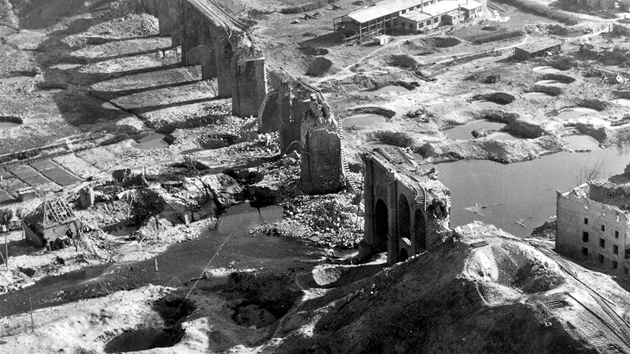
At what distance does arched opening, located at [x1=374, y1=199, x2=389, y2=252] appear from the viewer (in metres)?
54.0

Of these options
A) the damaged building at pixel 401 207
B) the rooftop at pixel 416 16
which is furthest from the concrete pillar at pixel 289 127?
the rooftop at pixel 416 16

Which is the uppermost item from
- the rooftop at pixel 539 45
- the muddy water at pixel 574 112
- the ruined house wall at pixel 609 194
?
the ruined house wall at pixel 609 194

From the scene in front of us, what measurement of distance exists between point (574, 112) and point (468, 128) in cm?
765

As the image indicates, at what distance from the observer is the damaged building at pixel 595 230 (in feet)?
156

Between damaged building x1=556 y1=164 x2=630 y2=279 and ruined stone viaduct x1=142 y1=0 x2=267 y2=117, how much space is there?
27819mm

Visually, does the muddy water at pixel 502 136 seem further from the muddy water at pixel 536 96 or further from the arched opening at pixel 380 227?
the arched opening at pixel 380 227

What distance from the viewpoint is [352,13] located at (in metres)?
92.7

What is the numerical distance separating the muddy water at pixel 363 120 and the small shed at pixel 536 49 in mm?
15657

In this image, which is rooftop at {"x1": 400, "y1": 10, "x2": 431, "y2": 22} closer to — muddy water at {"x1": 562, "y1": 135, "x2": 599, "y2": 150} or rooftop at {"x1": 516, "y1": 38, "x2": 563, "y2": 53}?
rooftop at {"x1": 516, "y1": 38, "x2": 563, "y2": 53}

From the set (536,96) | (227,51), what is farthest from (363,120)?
(536,96)

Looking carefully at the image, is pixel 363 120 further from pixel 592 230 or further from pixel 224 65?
pixel 592 230

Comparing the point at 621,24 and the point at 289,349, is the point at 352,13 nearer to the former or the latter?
the point at 621,24

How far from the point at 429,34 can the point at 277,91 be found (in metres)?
25.9

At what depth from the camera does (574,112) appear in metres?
73.6
